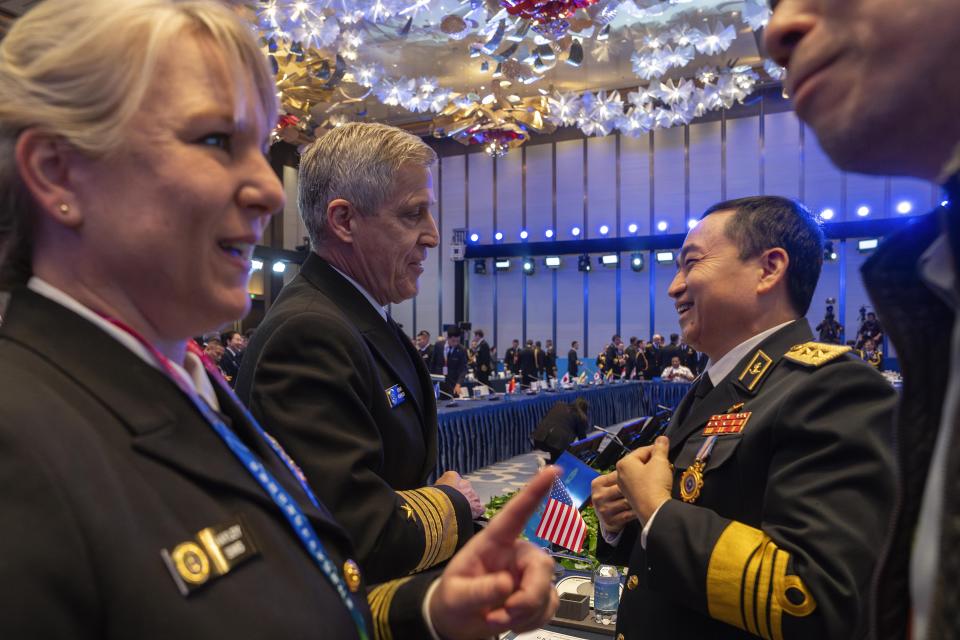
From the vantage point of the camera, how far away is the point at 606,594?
73.8 inches

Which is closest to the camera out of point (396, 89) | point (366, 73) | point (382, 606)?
point (382, 606)

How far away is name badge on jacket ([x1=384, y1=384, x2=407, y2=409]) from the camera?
1.52 m

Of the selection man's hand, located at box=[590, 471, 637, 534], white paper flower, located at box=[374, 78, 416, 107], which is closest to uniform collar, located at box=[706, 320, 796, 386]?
man's hand, located at box=[590, 471, 637, 534]

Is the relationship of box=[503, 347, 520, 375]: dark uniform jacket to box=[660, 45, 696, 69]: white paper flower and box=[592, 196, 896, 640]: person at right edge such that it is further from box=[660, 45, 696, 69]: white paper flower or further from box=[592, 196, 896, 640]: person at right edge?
box=[592, 196, 896, 640]: person at right edge

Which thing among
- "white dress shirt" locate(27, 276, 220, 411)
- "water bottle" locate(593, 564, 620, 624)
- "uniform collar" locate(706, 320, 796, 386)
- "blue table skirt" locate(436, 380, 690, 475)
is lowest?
"blue table skirt" locate(436, 380, 690, 475)

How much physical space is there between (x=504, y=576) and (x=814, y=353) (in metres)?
0.96

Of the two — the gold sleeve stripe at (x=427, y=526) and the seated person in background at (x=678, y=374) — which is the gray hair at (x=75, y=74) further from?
the seated person in background at (x=678, y=374)

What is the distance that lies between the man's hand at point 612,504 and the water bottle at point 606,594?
0.26 meters

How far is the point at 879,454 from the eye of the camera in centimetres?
124

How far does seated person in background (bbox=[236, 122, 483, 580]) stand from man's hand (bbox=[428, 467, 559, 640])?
1.53 ft

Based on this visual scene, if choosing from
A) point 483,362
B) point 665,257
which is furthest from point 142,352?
point 665,257

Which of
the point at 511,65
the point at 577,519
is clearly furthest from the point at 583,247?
the point at 577,519

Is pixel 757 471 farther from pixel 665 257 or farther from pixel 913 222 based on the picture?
pixel 665 257

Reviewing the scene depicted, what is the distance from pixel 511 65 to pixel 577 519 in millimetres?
6031
